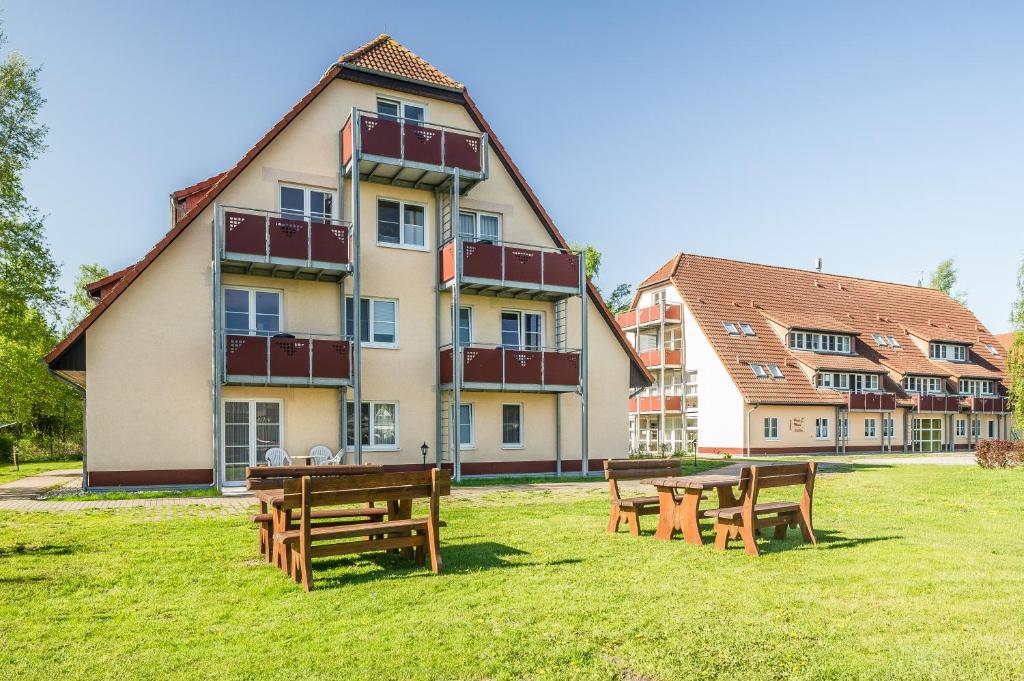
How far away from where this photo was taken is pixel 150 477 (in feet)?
63.1

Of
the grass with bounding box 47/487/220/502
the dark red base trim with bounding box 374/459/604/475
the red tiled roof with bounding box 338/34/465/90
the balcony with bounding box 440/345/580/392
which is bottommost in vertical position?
the dark red base trim with bounding box 374/459/604/475

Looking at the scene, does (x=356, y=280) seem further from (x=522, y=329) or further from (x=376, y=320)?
(x=522, y=329)

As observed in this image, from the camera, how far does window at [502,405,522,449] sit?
24203 mm

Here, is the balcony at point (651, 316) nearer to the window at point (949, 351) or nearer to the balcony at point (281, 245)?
the window at point (949, 351)

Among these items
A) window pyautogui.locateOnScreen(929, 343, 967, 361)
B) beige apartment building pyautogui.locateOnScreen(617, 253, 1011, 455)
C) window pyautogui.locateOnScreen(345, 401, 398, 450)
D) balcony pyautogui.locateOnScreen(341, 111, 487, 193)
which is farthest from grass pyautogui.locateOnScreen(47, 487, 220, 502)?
window pyautogui.locateOnScreen(929, 343, 967, 361)

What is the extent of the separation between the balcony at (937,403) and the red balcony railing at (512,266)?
3252 centimetres

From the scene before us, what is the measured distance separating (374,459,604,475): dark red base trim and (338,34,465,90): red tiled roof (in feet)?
36.7

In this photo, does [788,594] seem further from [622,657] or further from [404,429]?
[404,429]

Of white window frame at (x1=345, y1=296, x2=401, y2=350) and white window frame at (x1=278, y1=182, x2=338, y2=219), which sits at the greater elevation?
white window frame at (x1=278, y1=182, x2=338, y2=219)

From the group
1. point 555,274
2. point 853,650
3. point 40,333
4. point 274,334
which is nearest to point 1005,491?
point 555,274

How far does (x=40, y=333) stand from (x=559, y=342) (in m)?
34.0

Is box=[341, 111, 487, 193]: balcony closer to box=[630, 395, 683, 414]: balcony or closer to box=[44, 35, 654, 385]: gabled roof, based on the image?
box=[44, 35, 654, 385]: gabled roof

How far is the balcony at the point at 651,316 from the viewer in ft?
143

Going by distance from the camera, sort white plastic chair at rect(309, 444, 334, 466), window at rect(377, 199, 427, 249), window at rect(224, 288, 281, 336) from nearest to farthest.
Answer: window at rect(224, 288, 281, 336), white plastic chair at rect(309, 444, 334, 466), window at rect(377, 199, 427, 249)
